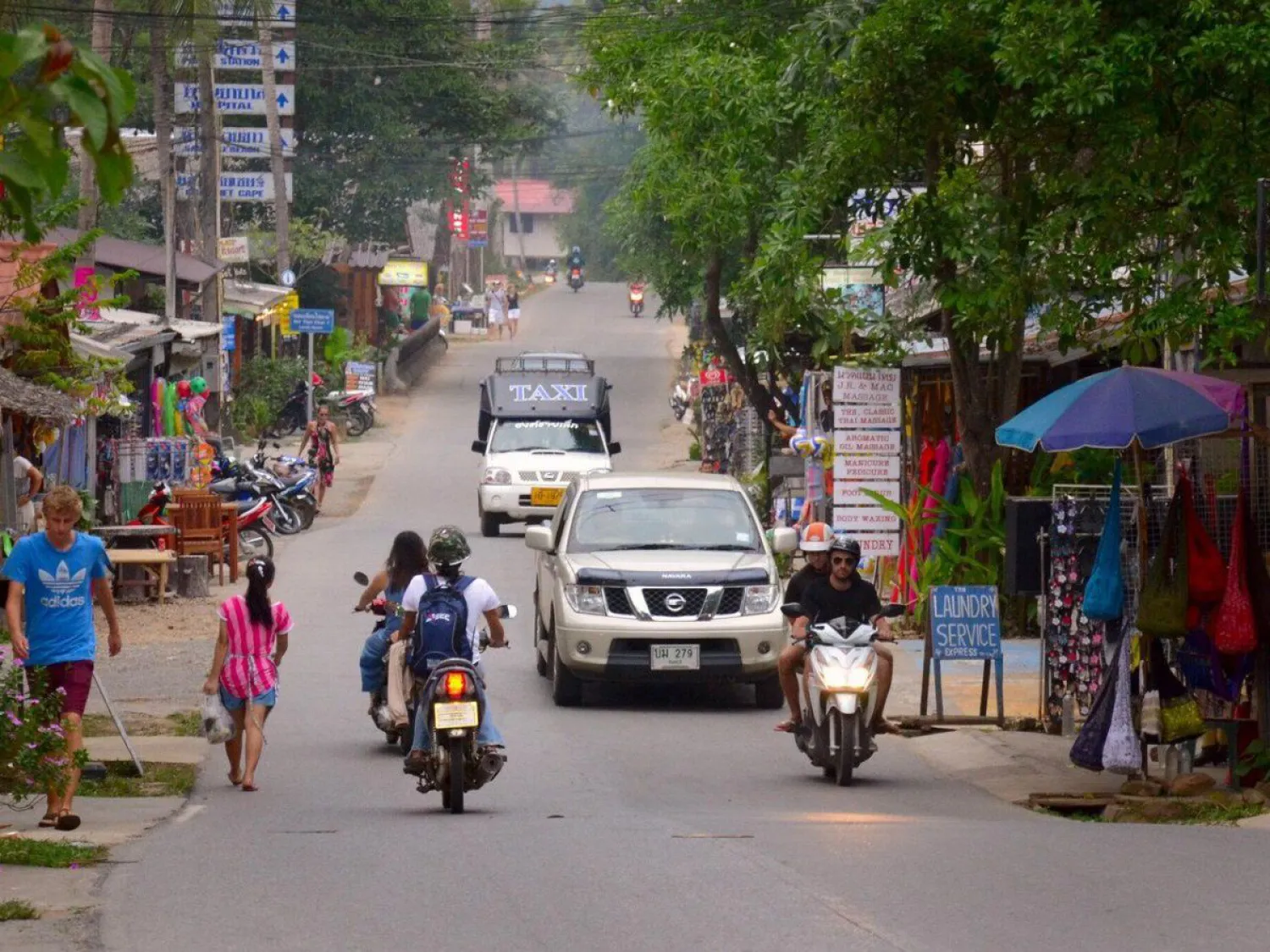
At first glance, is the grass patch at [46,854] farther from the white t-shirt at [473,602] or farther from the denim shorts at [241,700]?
the denim shorts at [241,700]

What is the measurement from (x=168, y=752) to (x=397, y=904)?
19.3ft

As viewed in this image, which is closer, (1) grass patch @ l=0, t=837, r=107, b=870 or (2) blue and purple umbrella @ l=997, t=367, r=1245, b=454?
(1) grass patch @ l=0, t=837, r=107, b=870

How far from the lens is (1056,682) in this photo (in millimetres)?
13938

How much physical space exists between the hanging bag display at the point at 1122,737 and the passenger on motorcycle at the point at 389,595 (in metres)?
4.53

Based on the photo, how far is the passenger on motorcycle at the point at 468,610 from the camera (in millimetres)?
10820

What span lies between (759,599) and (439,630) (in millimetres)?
4952

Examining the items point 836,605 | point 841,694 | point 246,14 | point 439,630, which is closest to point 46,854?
point 439,630

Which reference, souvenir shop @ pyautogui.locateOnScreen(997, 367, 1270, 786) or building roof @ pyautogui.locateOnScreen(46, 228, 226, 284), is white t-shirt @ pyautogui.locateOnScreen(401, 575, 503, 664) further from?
building roof @ pyautogui.locateOnScreen(46, 228, 226, 284)

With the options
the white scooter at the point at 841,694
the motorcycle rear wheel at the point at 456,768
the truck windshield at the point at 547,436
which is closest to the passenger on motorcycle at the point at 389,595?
the motorcycle rear wheel at the point at 456,768

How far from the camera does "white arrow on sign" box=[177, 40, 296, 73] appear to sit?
38562mm

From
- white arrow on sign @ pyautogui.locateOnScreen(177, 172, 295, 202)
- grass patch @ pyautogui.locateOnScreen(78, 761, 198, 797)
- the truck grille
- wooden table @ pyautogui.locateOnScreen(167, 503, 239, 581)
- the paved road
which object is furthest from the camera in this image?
white arrow on sign @ pyautogui.locateOnScreen(177, 172, 295, 202)

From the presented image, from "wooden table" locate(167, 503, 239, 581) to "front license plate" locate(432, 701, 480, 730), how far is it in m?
14.3

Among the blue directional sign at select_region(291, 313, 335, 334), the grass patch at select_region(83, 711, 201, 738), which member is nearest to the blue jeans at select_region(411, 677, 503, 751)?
the grass patch at select_region(83, 711, 201, 738)

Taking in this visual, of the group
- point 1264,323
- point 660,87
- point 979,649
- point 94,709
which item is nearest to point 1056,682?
point 979,649
